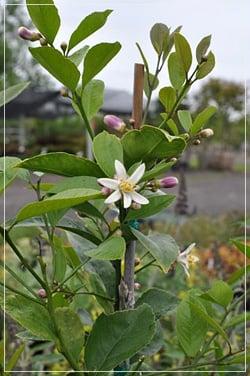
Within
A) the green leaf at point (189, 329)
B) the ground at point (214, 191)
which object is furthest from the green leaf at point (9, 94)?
the ground at point (214, 191)

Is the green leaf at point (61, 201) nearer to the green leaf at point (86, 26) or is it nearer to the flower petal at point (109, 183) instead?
the flower petal at point (109, 183)

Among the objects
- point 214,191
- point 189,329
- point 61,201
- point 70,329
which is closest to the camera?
point 61,201

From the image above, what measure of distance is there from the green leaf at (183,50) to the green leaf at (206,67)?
0.01 metres

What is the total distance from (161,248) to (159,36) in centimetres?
19

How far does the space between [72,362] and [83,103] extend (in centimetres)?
24

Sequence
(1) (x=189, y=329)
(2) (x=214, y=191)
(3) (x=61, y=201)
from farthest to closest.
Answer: (2) (x=214, y=191) → (1) (x=189, y=329) → (3) (x=61, y=201)

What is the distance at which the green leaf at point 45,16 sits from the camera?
1.69ft

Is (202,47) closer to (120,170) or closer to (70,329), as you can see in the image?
(120,170)

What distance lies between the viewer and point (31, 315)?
1.89 ft

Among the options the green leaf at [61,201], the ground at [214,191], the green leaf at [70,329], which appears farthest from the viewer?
the ground at [214,191]

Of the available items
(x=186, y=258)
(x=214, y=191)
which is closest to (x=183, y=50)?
(x=186, y=258)

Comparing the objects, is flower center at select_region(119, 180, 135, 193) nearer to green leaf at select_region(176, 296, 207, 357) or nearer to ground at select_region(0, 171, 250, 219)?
green leaf at select_region(176, 296, 207, 357)

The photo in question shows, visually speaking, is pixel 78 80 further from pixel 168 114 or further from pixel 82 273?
pixel 82 273

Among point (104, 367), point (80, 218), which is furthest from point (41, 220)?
point (104, 367)
